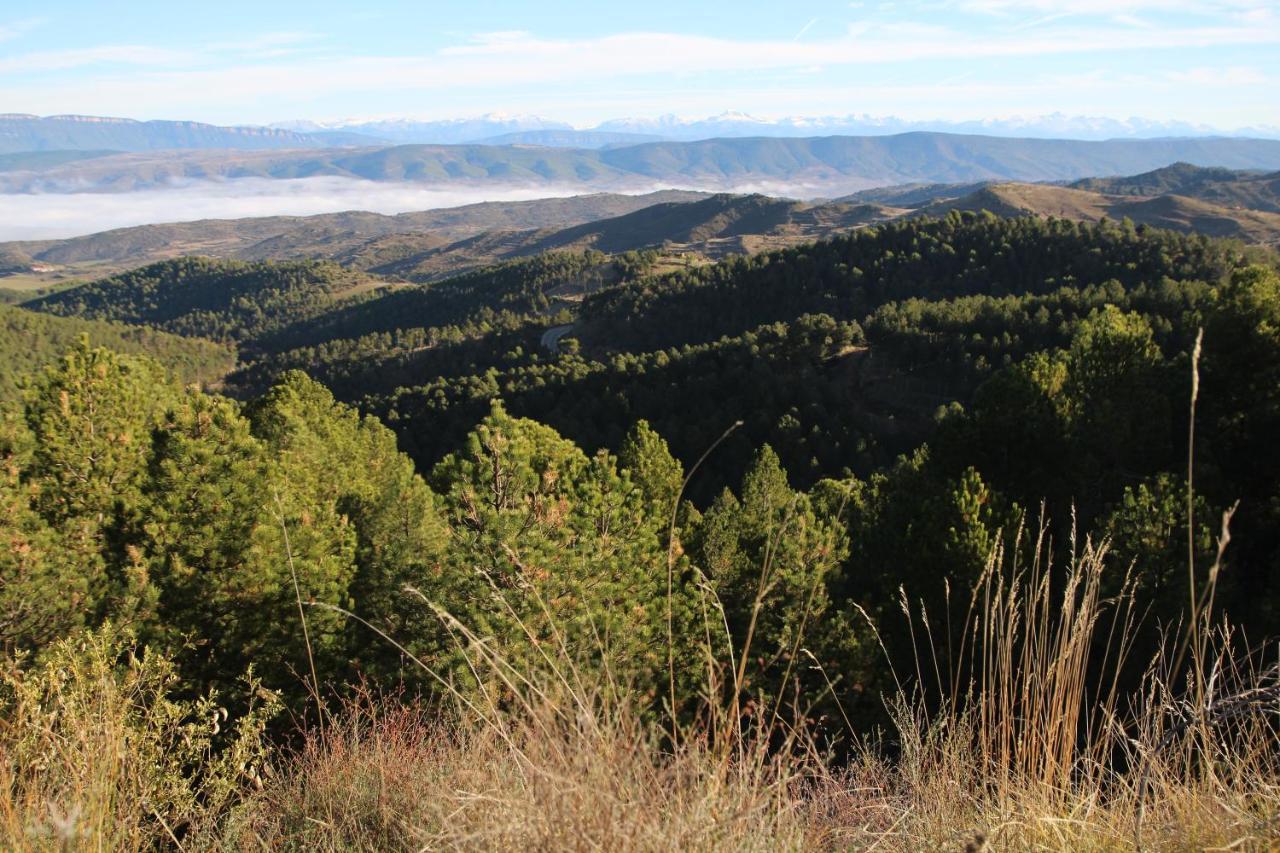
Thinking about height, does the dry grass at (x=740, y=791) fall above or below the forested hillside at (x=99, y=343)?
above

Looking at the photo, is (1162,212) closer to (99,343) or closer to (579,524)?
(579,524)

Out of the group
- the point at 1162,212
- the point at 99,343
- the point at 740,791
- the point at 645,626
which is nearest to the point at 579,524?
the point at 645,626

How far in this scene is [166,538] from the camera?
12555 millimetres

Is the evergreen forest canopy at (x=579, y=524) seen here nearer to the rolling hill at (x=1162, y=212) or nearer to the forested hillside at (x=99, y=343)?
the forested hillside at (x=99, y=343)

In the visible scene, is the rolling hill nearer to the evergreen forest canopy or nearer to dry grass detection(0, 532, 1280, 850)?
the evergreen forest canopy

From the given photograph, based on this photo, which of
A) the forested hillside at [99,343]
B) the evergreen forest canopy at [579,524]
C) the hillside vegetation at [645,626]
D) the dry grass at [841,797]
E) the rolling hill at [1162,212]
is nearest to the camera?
the dry grass at [841,797]

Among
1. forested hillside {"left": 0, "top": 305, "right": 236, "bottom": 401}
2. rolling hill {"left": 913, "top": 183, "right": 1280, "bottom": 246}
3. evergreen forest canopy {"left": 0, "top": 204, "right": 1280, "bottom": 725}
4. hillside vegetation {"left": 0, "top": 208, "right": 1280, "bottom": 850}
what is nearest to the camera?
hillside vegetation {"left": 0, "top": 208, "right": 1280, "bottom": 850}

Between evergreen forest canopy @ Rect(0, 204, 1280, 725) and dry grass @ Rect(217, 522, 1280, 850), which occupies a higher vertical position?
dry grass @ Rect(217, 522, 1280, 850)

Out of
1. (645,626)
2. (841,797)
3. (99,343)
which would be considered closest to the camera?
(841,797)

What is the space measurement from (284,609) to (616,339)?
286 ft

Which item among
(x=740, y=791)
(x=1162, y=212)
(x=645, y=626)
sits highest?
(x=1162, y=212)

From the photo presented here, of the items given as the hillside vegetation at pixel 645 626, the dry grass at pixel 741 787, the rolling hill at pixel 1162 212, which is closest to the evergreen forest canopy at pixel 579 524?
the hillside vegetation at pixel 645 626

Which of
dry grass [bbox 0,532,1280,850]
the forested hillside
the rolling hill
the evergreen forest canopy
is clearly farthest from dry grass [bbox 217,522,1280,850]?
the rolling hill

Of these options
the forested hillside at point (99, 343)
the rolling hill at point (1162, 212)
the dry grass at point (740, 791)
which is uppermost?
the rolling hill at point (1162, 212)
